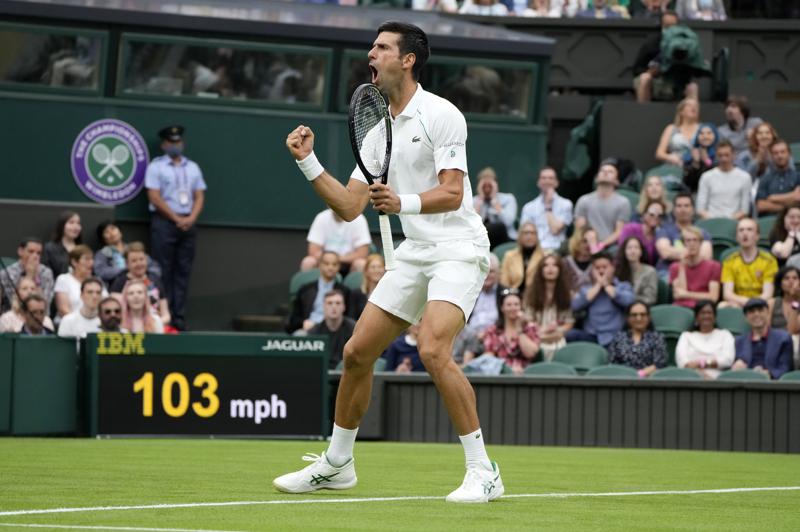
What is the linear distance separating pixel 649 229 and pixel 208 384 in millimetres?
4950

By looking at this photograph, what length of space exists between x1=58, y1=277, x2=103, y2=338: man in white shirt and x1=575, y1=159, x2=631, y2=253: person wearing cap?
5089mm

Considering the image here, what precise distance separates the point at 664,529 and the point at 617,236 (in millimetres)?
10108

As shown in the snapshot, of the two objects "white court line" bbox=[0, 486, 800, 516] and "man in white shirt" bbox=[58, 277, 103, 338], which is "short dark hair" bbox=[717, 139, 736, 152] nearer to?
"man in white shirt" bbox=[58, 277, 103, 338]

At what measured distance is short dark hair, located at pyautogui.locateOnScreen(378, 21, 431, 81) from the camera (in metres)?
7.04

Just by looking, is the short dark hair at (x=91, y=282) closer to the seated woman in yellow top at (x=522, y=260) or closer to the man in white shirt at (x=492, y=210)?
the seated woman in yellow top at (x=522, y=260)

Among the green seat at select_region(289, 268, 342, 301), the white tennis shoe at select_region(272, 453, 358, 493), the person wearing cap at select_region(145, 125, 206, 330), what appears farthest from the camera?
the person wearing cap at select_region(145, 125, 206, 330)

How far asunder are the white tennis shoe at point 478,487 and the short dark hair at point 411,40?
178 cm

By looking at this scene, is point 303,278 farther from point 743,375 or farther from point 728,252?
point 743,375

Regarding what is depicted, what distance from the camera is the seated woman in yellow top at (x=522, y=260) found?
15000 millimetres

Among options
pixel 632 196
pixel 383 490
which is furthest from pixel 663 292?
pixel 383 490

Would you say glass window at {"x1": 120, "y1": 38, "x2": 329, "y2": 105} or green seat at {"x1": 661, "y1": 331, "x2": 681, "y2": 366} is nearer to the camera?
green seat at {"x1": 661, "y1": 331, "x2": 681, "y2": 366}

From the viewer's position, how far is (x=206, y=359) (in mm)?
12820

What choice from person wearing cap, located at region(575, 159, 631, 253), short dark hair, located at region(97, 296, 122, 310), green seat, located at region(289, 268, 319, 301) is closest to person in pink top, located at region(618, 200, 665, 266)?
person wearing cap, located at region(575, 159, 631, 253)

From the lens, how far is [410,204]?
6.69m
